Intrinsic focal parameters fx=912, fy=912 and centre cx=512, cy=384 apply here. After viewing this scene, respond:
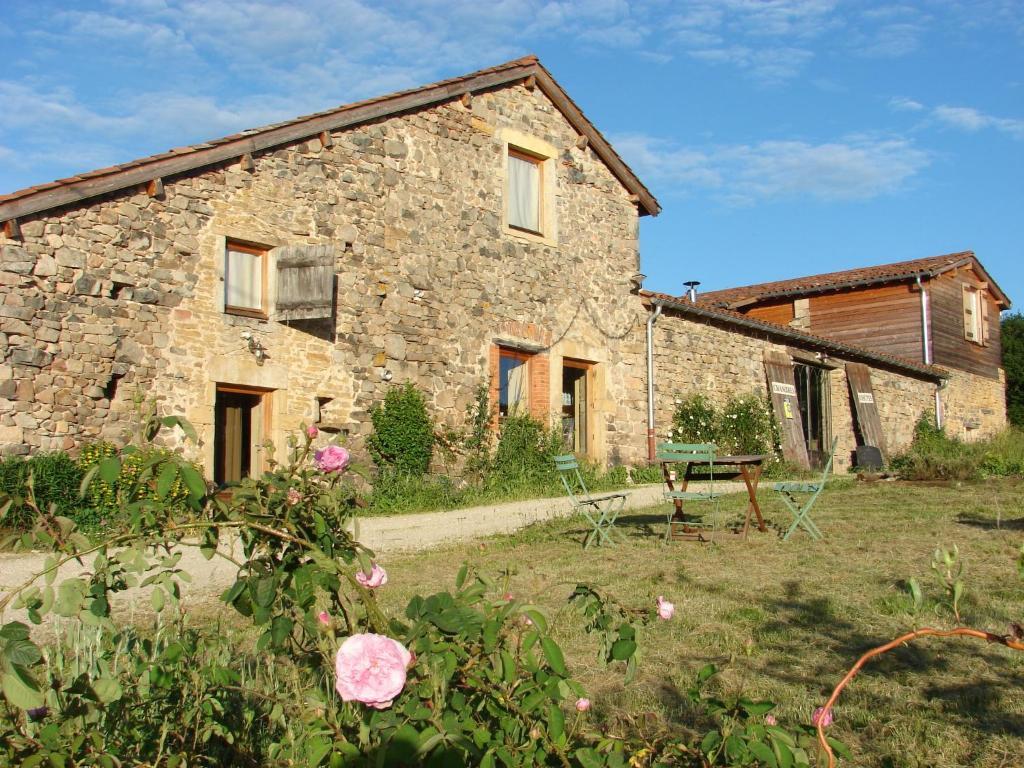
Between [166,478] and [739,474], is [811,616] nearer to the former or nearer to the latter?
[739,474]

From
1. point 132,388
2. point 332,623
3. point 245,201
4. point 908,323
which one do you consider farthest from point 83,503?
point 908,323

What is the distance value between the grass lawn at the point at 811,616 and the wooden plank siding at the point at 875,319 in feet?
46.3

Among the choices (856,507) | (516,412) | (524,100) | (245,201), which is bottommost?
(856,507)

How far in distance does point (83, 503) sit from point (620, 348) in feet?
26.3

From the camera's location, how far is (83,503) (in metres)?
8.17

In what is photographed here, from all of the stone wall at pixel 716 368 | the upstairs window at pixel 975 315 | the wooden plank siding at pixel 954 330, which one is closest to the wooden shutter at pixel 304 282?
the stone wall at pixel 716 368

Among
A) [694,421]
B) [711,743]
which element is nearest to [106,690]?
[711,743]

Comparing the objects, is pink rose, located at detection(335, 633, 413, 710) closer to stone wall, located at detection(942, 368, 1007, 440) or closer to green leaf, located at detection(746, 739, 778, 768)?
green leaf, located at detection(746, 739, 778, 768)

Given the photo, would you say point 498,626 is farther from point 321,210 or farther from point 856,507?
point 321,210

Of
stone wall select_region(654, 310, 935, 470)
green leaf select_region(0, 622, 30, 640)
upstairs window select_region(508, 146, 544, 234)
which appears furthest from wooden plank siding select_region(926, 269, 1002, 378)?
green leaf select_region(0, 622, 30, 640)

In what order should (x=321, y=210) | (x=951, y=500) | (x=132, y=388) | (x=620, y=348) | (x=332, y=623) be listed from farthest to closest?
(x=620, y=348) < (x=321, y=210) < (x=951, y=500) < (x=132, y=388) < (x=332, y=623)

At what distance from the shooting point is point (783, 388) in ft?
53.7

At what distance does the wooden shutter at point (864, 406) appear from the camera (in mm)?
18297

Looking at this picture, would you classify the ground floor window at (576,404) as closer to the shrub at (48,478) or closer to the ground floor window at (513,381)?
the ground floor window at (513,381)
